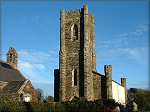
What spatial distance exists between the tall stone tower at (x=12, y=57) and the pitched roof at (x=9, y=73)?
164 cm

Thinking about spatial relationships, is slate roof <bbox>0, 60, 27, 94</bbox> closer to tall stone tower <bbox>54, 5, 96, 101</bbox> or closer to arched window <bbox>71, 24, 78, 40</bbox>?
tall stone tower <bbox>54, 5, 96, 101</bbox>

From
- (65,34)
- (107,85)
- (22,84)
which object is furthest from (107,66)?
(22,84)

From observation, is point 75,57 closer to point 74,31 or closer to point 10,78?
point 74,31

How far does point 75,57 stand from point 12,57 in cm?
1840

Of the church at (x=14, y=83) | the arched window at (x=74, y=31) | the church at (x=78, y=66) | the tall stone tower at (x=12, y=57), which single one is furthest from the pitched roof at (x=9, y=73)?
the arched window at (x=74, y=31)

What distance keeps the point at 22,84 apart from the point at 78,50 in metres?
9.92

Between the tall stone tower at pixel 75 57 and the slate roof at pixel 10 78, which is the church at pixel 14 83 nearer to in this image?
the slate roof at pixel 10 78

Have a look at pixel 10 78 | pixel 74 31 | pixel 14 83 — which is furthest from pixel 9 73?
pixel 74 31

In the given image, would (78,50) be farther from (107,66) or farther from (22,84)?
(22,84)

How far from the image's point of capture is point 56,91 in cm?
4378

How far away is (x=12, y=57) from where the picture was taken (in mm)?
56562

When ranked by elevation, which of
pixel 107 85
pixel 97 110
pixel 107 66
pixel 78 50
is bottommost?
pixel 97 110

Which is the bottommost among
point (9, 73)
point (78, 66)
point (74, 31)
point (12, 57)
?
point (9, 73)

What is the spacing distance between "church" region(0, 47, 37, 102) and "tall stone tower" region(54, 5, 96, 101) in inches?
172
